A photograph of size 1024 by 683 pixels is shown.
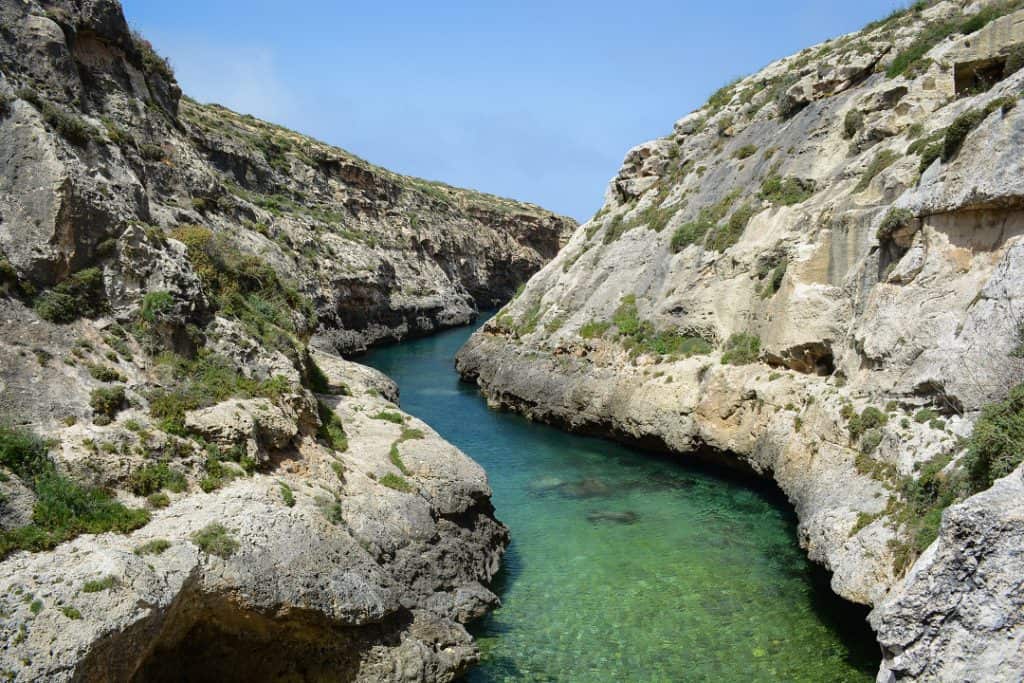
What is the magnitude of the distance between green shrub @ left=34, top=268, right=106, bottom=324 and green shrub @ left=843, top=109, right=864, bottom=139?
89.0 feet

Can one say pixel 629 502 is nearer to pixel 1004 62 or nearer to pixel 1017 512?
pixel 1017 512

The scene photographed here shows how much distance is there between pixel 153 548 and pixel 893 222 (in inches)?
754

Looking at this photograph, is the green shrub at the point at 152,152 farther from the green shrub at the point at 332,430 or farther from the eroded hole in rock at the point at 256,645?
the eroded hole in rock at the point at 256,645

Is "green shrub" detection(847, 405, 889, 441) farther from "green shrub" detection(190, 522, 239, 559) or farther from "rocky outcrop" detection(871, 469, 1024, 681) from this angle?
"green shrub" detection(190, 522, 239, 559)

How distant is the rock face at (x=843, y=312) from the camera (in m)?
13.2

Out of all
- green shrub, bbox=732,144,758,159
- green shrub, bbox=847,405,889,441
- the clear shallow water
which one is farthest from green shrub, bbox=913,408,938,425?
green shrub, bbox=732,144,758,159

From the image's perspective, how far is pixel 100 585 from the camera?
948cm

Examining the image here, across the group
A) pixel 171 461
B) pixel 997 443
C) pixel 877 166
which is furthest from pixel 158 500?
pixel 877 166

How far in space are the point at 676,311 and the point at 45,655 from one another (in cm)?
2523

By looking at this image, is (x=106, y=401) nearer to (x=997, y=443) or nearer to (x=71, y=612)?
(x=71, y=612)

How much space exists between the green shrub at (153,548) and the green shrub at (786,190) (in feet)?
83.1

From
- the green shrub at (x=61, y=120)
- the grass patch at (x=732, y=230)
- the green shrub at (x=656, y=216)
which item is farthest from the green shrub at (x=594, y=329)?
the green shrub at (x=61, y=120)

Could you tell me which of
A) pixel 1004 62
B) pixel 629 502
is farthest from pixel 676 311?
pixel 1004 62

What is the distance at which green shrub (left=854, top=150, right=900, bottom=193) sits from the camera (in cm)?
2405
